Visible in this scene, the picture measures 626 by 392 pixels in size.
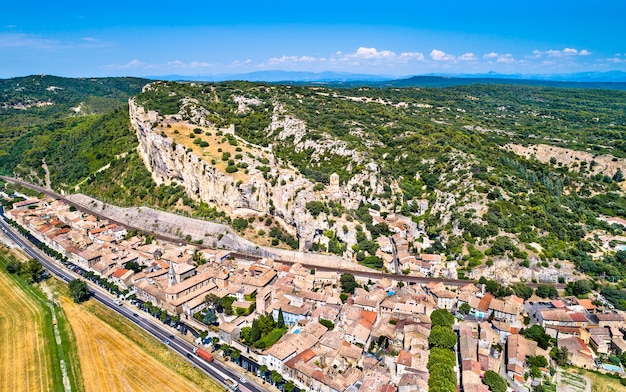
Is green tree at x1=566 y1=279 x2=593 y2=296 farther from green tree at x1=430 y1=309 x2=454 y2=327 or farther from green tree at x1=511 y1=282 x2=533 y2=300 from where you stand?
green tree at x1=430 y1=309 x2=454 y2=327

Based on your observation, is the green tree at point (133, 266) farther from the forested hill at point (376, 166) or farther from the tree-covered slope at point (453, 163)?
the tree-covered slope at point (453, 163)

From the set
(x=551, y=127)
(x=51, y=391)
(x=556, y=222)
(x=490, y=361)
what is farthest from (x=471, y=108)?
(x=51, y=391)

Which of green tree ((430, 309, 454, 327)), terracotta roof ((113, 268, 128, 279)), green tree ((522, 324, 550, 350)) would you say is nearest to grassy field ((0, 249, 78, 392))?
terracotta roof ((113, 268, 128, 279))

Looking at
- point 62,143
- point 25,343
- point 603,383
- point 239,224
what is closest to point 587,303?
point 603,383

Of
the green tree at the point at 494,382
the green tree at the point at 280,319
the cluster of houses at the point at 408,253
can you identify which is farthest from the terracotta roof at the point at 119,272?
the green tree at the point at 494,382

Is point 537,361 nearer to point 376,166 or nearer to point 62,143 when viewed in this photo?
point 376,166

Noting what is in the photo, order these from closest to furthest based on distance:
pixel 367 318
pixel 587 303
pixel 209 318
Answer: pixel 367 318 < pixel 209 318 < pixel 587 303

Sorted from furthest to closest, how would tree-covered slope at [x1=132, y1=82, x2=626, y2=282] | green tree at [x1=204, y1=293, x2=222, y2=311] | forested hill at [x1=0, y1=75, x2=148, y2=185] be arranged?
forested hill at [x1=0, y1=75, x2=148, y2=185], tree-covered slope at [x1=132, y1=82, x2=626, y2=282], green tree at [x1=204, y1=293, x2=222, y2=311]
